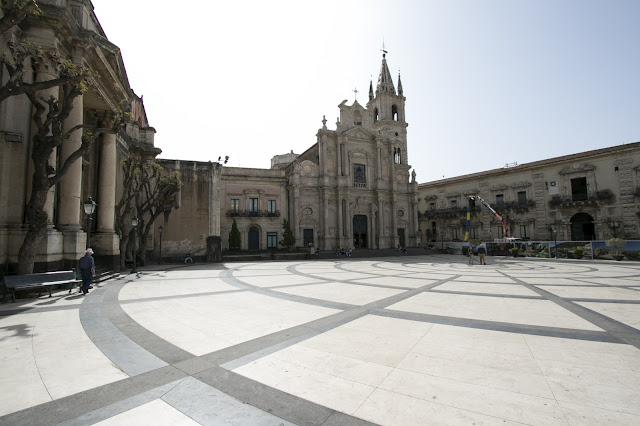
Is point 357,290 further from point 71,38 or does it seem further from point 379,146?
point 379,146

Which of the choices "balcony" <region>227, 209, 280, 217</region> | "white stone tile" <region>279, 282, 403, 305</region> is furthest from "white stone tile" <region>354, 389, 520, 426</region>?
"balcony" <region>227, 209, 280, 217</region>

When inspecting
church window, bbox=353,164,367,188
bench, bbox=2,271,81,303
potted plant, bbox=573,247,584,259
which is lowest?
potted plant, bbox=573,247,584,259

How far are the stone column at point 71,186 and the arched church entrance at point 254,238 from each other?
21896mm

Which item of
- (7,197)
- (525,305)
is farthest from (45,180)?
(525,305)

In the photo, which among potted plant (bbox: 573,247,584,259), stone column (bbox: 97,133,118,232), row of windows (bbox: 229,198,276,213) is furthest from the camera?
row of windows (bbox: 229,198,276,213)

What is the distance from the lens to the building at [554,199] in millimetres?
30297

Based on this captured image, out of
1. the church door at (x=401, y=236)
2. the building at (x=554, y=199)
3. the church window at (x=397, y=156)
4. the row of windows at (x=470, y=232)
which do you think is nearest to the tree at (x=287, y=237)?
the church door at (x=401, y=236)

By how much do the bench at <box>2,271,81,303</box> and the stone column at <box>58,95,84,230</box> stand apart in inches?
117

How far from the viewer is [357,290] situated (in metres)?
9.61

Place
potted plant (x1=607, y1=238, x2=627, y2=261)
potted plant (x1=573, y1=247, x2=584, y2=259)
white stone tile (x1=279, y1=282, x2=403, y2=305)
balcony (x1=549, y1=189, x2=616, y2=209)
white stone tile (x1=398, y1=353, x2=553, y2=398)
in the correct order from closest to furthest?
white stone tile (x1=398, y1=353, x2=553, y2=398) < white stone tile (x1=279, y1=282, x2=403, y2=305) < potted plant (x1=607, y1=238, x2=627, y2=261) < potted plant (x1=573, y1=247, x2=584, y2=259) < balcony (x1=549, y1=189, x2=616, y2=209)

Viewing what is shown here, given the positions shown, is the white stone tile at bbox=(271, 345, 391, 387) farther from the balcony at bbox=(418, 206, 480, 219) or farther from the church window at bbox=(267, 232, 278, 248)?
the balcony at bbox=(418, 206, 480, 219)

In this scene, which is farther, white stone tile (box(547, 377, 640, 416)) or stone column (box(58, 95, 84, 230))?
stone column (box(58, 95, 84, 230))

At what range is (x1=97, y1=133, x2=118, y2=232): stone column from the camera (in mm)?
15242

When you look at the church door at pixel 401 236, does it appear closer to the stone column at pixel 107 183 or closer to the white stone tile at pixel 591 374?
the stone column at pixel 107 183
